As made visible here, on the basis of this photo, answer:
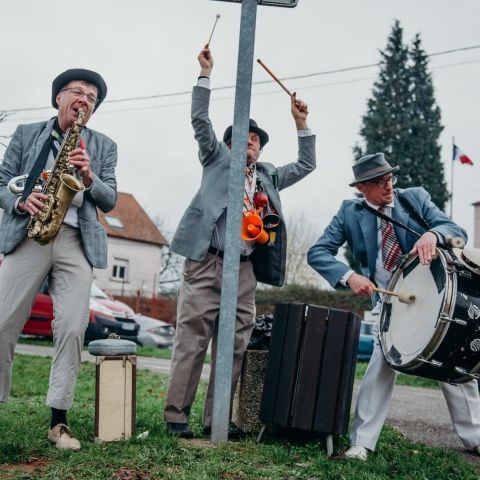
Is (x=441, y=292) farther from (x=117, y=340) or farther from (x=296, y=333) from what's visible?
(x=117, y=340)

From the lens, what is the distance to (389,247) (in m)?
4.89

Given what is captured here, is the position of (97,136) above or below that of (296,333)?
above

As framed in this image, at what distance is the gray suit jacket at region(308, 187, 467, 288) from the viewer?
4.82m

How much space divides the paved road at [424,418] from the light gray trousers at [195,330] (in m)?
1.86

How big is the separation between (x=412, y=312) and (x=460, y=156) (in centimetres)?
3003

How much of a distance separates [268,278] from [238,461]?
1586 mm

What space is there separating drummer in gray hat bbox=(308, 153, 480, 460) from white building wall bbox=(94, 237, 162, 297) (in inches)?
1767

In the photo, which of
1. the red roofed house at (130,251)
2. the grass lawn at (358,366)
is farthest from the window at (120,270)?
the grass lawn at (358,366)

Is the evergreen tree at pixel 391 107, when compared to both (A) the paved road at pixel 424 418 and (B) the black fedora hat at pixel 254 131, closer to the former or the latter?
(A) the paved road at pixel 424 418

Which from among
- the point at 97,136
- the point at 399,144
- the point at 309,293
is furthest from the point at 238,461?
the point at 399,144

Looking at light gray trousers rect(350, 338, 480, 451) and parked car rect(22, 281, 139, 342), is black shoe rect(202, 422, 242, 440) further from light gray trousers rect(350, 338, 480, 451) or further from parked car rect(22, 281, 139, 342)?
parked car rect(22, 281, 139, 342)

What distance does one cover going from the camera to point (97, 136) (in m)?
4.59

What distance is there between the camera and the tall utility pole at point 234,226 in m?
4.46

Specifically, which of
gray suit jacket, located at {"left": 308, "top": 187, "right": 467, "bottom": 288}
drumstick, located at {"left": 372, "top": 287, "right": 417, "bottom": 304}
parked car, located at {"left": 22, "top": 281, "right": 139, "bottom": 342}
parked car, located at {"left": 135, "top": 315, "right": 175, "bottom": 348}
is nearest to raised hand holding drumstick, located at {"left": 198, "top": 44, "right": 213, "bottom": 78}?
gray suit jacket, located at {"left": 308, "top": 187, "right": 467, "bottom": 288}
